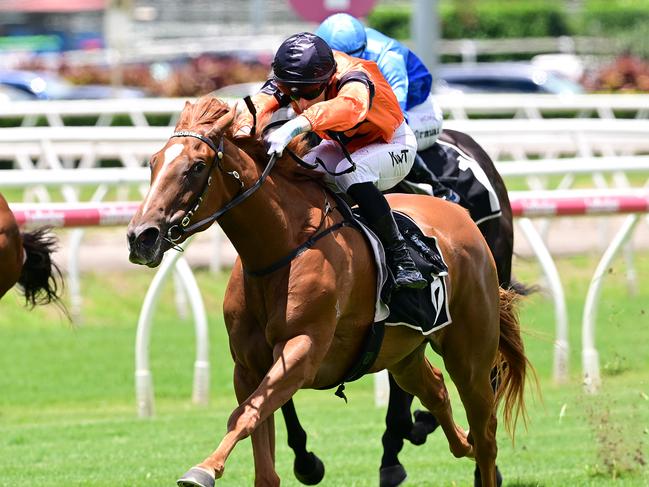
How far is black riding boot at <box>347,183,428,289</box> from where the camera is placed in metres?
5.14

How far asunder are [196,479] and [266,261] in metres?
0.97

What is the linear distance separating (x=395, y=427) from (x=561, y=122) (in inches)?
246

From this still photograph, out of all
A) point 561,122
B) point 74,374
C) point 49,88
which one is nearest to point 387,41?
point 74,374

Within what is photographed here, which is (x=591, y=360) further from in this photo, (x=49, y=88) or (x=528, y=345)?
(x=49, y=88)

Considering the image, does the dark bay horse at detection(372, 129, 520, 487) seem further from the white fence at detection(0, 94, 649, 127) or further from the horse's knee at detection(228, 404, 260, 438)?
the white fence at detection(0, 94, 649, 127)

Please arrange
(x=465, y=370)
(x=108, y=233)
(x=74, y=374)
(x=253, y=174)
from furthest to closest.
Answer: (x=108, y=233)
(x=74, y=374)
(x=465, y=370)
(x=253, y=174)

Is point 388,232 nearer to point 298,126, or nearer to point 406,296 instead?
point 406,296

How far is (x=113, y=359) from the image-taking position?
10.0 m

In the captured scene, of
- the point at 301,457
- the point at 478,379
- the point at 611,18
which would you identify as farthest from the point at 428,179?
the point at 611,18

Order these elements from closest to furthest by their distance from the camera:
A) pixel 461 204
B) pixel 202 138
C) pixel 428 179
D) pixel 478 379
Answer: pixel 202 138, pixel 478 379, pixel 428 179, pixel 461 204

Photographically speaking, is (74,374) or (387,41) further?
(74,374)

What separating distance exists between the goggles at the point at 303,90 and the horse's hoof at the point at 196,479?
5.26ft

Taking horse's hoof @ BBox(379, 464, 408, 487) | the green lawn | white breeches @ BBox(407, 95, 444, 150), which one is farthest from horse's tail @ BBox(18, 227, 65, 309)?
horse's hoof @ BBox(379, 464, 408, 487)

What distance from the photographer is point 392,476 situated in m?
6.08
